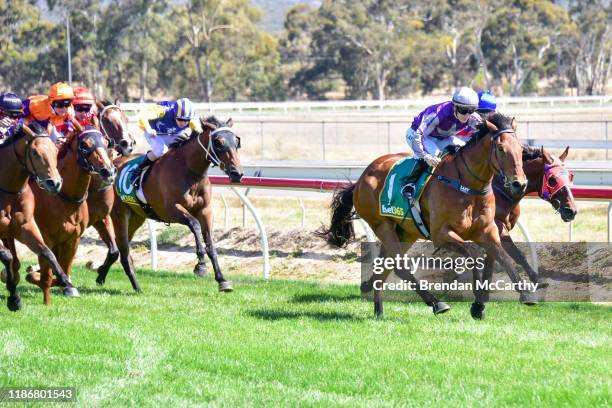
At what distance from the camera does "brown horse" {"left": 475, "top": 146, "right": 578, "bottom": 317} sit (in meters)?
9.16

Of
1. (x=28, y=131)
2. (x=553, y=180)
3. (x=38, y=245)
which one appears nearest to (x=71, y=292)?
(x=38, y=245)

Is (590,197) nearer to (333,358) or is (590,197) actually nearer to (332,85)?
(333,358)

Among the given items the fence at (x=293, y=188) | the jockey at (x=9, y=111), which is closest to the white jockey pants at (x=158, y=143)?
the fence at (x=293, y=188)

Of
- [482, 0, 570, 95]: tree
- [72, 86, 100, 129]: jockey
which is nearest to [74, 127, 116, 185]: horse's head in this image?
[72, 86, 100, 129]: jockey

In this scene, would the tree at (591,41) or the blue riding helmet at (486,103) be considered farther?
the tree at (591,41)

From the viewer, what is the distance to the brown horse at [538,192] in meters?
9.16

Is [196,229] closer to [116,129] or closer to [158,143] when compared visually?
[158,143]

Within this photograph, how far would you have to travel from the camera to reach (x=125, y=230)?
442 inches

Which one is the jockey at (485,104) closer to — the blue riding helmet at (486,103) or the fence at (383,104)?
the blue riding helmet at (486,103)

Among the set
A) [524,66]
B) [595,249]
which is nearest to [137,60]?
[524,66]

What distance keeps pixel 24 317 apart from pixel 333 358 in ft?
9.64

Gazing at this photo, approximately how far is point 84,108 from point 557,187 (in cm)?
462

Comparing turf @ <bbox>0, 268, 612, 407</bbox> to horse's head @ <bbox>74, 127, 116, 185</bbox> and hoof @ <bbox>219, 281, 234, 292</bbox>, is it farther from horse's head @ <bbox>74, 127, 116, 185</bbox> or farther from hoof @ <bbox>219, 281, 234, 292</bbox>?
horse's head @ <bbox>74, 127, 116, 185</bbox>

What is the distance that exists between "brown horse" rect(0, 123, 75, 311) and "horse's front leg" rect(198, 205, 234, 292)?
6.16 feet
